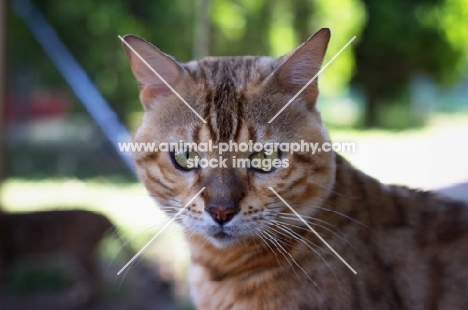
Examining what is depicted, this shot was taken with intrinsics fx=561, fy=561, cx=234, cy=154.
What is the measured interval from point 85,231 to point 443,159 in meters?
4.62

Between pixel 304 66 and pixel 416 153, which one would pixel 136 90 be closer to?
pixel 416 153

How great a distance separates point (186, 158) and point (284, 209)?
1.01 feet

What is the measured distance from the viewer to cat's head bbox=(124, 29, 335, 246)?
59.1 inches

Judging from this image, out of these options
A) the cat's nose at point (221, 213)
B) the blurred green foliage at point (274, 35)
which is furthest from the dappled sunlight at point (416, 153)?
the cat's nose at point (221, 213)

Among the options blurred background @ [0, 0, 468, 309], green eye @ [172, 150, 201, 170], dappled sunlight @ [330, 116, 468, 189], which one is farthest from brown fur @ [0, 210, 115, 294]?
green eye @ [172, 150, 201, 170]

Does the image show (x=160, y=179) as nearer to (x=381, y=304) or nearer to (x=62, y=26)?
(x=381, y=304)

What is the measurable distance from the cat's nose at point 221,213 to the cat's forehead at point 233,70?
1.29ft

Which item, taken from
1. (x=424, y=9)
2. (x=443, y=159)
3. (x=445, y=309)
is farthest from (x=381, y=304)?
(x=424, y=9)

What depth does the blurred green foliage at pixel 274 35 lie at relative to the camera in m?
6.06

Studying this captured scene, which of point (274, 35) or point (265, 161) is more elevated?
point (274, 35)

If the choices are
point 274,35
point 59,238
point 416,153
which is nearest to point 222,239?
point 59,238

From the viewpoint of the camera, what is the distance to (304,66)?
5.24 ft

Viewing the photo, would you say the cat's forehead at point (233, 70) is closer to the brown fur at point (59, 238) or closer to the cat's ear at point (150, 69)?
the cat's ear at point (150, 69)

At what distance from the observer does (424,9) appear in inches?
376
